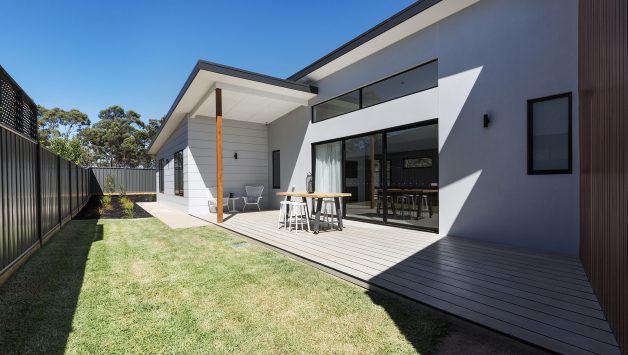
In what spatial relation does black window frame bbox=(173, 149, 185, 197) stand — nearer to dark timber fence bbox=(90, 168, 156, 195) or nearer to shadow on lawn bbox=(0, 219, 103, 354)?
shadow on lawn bbox=(0, 219, 103, 354)

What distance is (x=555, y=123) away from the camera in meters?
3.61

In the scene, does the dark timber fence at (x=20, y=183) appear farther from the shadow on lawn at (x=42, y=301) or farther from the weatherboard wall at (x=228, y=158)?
the weatherboard wall at (x=228, y=158)

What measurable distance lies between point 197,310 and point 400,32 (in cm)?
529

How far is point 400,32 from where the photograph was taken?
5.08m

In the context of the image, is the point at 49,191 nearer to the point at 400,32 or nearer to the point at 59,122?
the point at 400,32

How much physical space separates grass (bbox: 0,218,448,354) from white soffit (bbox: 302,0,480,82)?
4335 millimetres

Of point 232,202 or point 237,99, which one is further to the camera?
point 232,202

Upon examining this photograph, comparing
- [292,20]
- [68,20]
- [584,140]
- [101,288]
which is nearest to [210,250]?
[101,288]

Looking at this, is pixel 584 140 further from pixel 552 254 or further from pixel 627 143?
pixel 627 143

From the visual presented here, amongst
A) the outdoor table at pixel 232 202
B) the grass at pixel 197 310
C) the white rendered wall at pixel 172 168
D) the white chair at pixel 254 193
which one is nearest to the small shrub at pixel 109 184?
the white rendered wall at pixel 172 168

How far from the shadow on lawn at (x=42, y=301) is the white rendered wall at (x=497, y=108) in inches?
192

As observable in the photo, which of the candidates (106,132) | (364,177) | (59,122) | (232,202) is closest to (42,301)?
(364,177)

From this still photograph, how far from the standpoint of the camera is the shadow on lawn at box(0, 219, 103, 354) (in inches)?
70.3

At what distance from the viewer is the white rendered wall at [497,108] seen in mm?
3537
